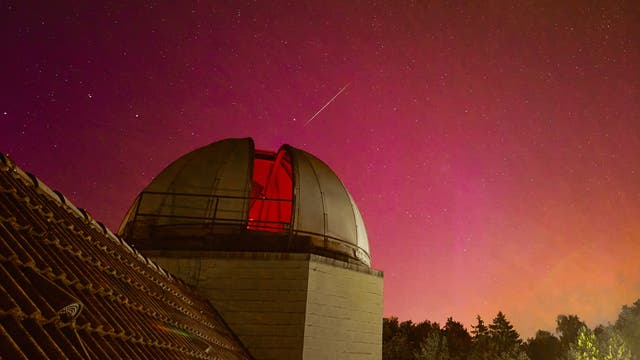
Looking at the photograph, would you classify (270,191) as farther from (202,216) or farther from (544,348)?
(544,348)

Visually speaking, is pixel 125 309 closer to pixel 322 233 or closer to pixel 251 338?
pixel 251 338

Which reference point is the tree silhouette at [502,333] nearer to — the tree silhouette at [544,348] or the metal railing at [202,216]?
the tree silhouette at [544,348]

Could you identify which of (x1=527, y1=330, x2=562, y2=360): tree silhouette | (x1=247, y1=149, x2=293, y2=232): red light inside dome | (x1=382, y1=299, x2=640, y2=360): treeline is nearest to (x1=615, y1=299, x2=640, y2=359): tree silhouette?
(x1=382, y1=299, x2=640, y2=360): treeline

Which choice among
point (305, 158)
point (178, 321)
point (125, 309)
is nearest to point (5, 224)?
point (125, 309)

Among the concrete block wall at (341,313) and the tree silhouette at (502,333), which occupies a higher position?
the tree silhouette at (502,333)

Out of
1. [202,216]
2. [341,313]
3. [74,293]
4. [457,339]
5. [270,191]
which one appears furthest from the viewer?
[457,339]

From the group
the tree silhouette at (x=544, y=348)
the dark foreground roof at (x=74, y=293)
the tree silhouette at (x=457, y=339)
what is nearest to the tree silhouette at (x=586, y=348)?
the tree silhouette at (x=457, y=339)

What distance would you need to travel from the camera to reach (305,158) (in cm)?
1208

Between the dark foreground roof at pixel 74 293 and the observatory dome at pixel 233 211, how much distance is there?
10.1 feet

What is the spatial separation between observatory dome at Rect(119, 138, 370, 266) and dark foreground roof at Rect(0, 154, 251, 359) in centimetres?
309

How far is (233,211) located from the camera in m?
10.5

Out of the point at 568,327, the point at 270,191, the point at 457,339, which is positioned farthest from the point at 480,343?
the point at 270,191

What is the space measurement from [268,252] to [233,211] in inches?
64.2

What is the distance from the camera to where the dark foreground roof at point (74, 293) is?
8.11ft
